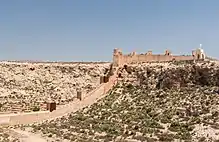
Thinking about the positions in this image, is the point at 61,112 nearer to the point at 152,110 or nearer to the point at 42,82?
the point at 152,110

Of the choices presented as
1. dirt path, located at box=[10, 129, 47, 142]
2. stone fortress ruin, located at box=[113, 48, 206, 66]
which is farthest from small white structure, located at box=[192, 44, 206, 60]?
dirt path, located at box=[10, 129, 47, 142]

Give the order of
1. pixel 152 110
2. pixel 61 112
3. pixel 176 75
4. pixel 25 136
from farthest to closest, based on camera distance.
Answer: pixel 176 75 → pixel 61 112 → pixel 152 110 → pixel 25 136

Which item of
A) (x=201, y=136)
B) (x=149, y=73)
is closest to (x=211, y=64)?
(x=149, y=73)

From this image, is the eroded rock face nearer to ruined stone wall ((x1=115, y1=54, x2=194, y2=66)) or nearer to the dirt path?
ruined stone wall ((x1=115, y1=54, x2=194, y2=66))

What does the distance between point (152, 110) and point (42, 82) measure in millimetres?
20432

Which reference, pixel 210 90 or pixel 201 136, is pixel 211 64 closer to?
pixel 210 90

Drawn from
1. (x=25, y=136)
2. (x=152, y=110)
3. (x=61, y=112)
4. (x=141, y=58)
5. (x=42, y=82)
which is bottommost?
(x=25, y=136)

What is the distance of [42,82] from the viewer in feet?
173

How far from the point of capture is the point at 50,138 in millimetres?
29828

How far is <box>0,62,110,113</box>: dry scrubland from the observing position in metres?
46.9

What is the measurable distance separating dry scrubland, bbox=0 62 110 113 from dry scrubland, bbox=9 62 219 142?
701 cm

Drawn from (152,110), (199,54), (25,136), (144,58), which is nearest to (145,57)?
(144,58)

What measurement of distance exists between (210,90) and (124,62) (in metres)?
13.2

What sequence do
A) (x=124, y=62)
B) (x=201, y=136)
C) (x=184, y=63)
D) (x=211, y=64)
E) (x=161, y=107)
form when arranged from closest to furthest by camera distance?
(x=201, y=136) → (x=161, y=107) → (x=211, y=64) → (x=184, y=63) → (x=124, y=62)
